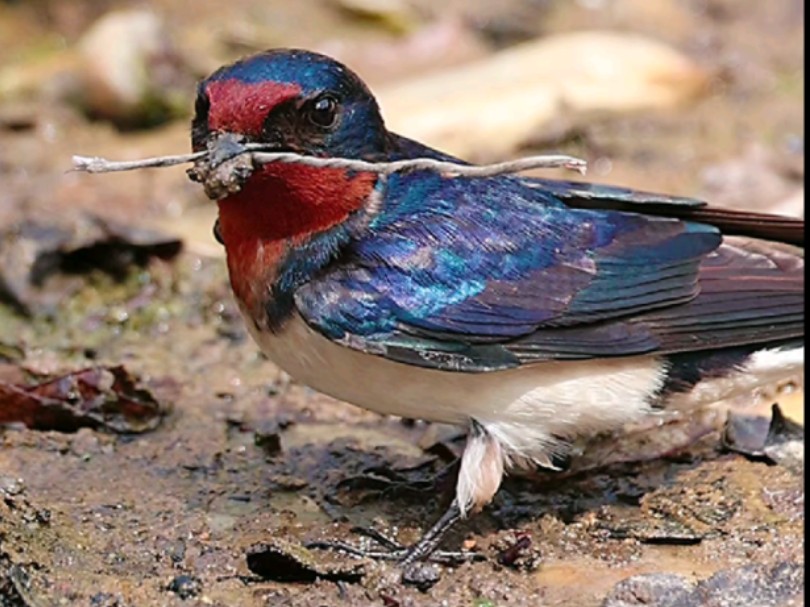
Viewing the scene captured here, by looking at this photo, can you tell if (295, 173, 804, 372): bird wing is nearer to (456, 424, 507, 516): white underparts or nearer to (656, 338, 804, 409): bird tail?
(656, 338, 804, 409): bird tail

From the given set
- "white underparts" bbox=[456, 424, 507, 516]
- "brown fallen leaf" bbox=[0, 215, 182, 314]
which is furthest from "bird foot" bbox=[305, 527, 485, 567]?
"brown fallen leaf" bbox=[0, 215, 182, 314]

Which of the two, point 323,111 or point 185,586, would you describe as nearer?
point 185,586

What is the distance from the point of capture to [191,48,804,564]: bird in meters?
3.75

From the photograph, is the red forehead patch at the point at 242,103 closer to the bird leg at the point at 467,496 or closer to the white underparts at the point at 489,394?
the white underparts at the point at 489,394

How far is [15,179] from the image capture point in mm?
6555

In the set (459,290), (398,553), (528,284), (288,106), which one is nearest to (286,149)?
(288,106)

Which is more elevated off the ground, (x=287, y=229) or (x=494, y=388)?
(x=287, y=229)

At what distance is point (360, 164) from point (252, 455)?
1.16 m

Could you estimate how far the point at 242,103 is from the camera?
361 centimetres

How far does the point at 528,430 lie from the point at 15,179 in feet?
11.0

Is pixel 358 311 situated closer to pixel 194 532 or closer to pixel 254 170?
pixel 254 170

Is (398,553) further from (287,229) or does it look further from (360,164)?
(360,164)

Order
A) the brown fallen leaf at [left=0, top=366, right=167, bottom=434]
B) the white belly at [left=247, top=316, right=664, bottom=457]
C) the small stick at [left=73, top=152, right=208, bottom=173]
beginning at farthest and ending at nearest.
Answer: the brown fallen leaf at [left=0, top=366, right=167, bottom=434], the white belly at [left=247, top=316, right=664, bottom=457], the small stick at [left=73, top=152, right=208, bottom=173]

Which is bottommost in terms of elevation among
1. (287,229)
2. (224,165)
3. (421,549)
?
(421,549)
